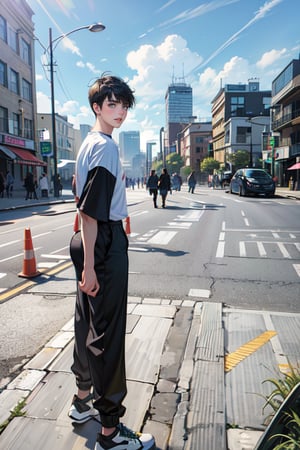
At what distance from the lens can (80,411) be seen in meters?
2.28

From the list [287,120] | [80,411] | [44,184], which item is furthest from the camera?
[287,120]

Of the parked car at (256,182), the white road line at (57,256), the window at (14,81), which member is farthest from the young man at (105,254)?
the window at (14,81)

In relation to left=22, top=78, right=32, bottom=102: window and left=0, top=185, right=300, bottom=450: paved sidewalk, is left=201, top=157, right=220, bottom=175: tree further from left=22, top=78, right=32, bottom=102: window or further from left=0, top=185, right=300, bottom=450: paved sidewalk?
left=0, top=185, right=300, bottom=450: paved sidewalk

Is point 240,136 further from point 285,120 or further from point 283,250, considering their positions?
point 283,250

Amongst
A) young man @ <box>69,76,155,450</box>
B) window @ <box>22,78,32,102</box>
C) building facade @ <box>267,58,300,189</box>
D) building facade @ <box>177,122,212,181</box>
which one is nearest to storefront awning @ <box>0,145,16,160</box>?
window @ <box>22,78,32,102</box>

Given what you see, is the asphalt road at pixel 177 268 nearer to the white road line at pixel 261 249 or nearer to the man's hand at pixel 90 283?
the white road line at pixel 261 249

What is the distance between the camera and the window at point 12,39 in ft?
99.9

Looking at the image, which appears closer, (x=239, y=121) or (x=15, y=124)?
(x=15, y=124)

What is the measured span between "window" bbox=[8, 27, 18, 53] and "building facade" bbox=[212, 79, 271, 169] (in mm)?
43901

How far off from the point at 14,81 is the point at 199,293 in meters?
32.8

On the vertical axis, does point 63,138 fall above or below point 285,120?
above

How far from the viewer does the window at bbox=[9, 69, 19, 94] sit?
30984 mm

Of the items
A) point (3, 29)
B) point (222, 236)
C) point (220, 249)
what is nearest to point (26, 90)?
point (3, 29)

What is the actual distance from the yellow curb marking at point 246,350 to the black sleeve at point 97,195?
1.78m
